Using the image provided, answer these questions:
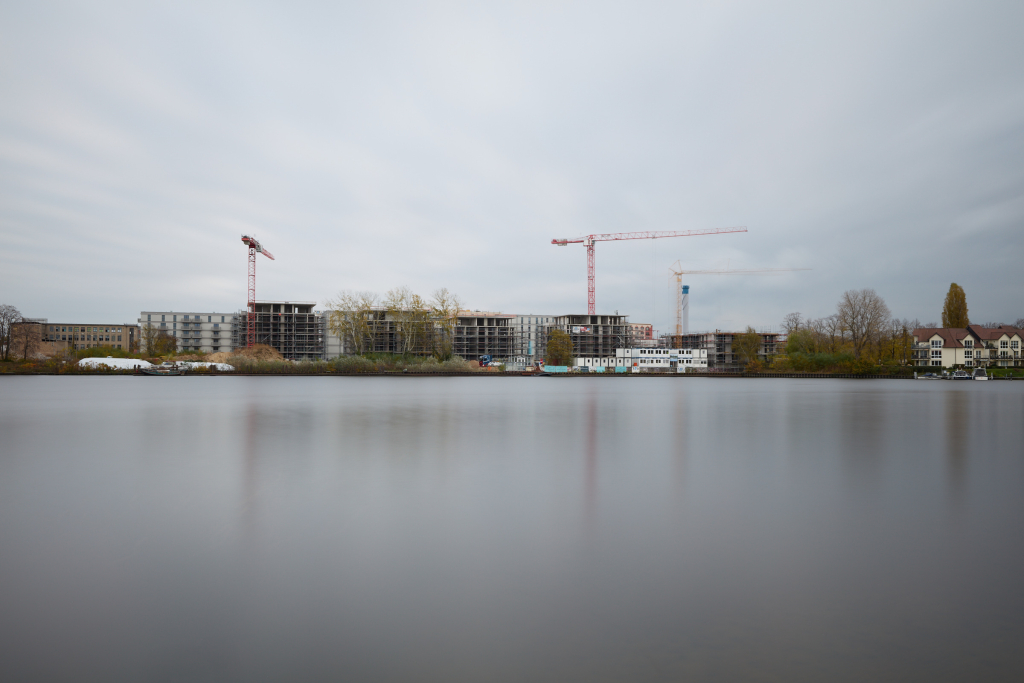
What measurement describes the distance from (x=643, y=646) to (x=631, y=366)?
106 meters

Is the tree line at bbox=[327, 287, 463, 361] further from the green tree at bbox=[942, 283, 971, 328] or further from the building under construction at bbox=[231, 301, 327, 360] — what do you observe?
the green tree at bbox=[942, 283, 971, 328]

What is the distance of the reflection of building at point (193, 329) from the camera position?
109188 millimetres

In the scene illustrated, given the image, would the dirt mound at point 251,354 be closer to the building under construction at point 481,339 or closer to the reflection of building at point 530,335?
the building under construction at point 481,339

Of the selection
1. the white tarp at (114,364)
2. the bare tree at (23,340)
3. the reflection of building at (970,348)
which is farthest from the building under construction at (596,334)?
the bare tree at (23,340)

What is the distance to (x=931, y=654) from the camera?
284 cm

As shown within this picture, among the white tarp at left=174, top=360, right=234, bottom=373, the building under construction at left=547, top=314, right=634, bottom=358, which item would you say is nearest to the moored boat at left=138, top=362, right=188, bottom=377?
the white tarp at left=174, top=360, right=234, bottom=373

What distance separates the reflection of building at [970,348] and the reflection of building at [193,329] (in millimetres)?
122255

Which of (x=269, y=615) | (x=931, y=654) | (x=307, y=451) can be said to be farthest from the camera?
(x=307, y=451)

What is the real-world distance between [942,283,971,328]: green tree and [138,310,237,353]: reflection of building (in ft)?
414

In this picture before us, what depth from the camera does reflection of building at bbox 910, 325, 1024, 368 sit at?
78750 millimetres

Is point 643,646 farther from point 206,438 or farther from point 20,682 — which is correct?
point 206,438

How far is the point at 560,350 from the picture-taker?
9412 cm

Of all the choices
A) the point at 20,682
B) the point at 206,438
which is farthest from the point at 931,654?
the point at 206,438

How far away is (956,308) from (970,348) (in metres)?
7.43
